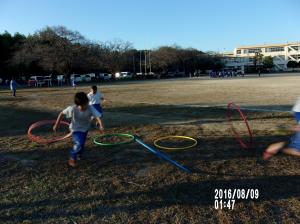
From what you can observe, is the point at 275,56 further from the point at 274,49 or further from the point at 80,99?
the point at 80,99

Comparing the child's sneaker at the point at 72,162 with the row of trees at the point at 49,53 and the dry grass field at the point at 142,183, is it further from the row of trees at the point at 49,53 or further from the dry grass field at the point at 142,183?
the row of trees at the point at 49,53

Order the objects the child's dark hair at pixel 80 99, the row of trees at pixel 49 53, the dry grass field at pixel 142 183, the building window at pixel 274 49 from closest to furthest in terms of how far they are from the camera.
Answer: the dry grass field at pixel 142 183 < the child's dark hair at pixel 80 99 < the row of trees at pixel 49 53 < the building window at pixel 274 49

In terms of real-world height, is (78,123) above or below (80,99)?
below

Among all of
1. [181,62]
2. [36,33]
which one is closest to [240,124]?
[36,33]

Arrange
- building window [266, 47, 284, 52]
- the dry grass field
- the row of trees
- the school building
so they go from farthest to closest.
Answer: building window [266, 47, 284, 52], the school building, the row of trees, the dry grass field

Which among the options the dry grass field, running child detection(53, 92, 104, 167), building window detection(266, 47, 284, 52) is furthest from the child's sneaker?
building window detection(266, 47, 284, 52)

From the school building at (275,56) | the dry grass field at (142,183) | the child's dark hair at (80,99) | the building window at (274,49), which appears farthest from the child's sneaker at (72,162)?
the building window at (274,49)

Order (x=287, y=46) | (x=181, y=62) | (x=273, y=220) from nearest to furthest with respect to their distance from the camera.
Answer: (x=273, y=220) → (x=181, y=62) → (x=287, y=46)

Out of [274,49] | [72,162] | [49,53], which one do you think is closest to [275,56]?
[274,49]

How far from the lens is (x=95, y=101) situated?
11539 millimetres

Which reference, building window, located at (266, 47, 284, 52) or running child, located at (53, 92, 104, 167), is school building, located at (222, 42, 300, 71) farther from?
running child, located at (53, 92, 104, 167)

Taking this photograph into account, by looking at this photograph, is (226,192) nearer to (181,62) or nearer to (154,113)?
(154,113)

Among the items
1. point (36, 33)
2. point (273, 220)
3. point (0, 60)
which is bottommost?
point (273, 220)

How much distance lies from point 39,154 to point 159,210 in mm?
4156
